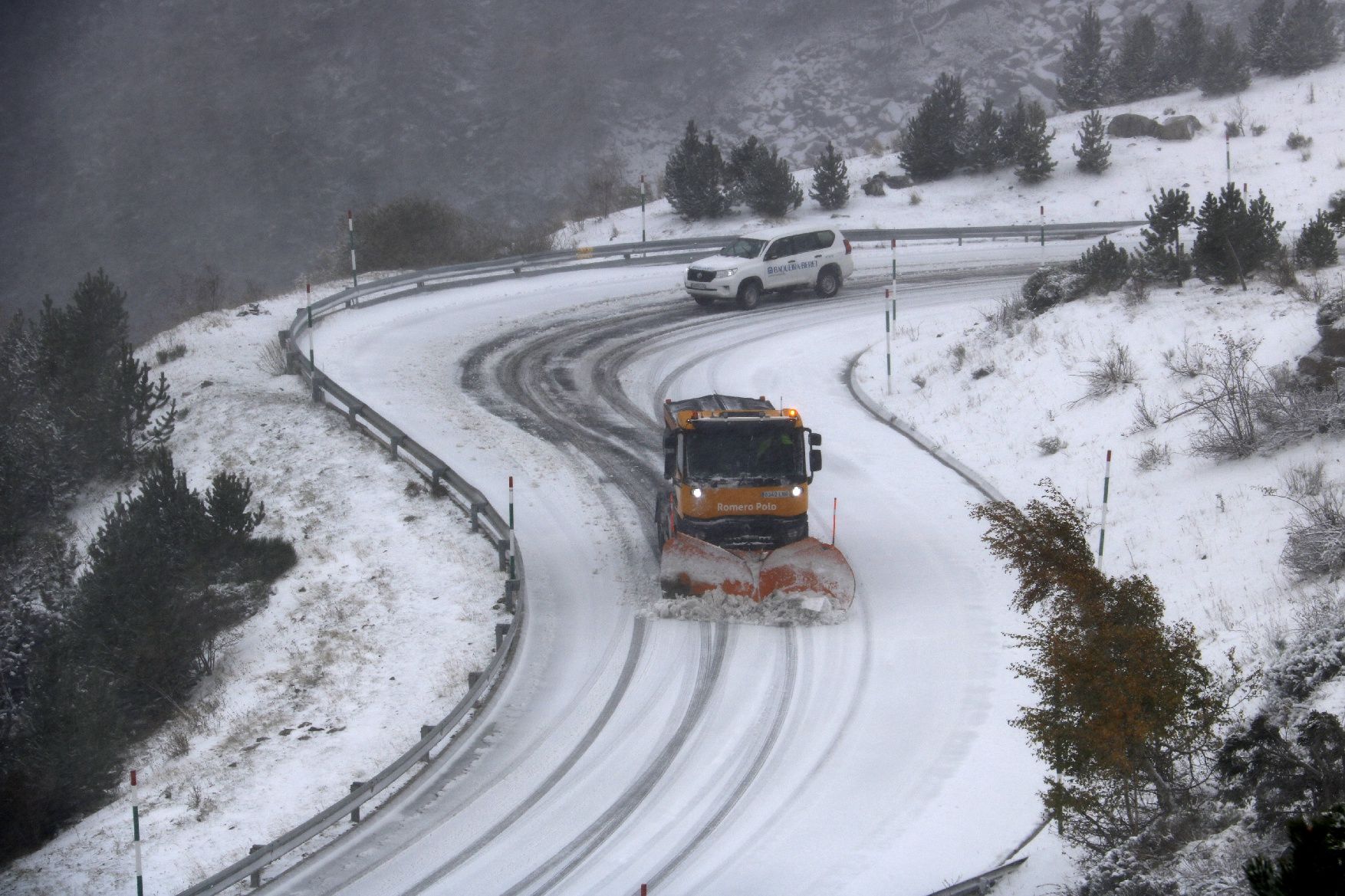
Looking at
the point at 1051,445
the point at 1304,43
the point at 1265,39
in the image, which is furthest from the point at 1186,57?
the point at 1051,445

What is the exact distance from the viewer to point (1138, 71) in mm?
43469

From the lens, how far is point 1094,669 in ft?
23.1

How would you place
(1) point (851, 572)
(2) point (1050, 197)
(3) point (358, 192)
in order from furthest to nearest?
(3) point (358, 192), (2) point (1050, 197), (1) point (851, 572)

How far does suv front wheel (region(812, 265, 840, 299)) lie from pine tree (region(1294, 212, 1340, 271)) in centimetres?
1130

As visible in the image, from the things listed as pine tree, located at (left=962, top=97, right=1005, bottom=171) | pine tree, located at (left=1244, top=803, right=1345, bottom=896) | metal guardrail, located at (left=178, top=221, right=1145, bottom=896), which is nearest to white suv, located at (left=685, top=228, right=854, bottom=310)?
metal guardrail, located at (left=178, top=221, right=1145, bottom=896)

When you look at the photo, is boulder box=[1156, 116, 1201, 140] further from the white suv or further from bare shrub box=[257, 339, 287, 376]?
bare shrub box=[257, 339, 287, 376]

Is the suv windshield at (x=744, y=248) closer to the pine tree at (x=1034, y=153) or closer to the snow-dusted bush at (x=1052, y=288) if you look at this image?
the snow-dusted bush at (x=1052, y=288)

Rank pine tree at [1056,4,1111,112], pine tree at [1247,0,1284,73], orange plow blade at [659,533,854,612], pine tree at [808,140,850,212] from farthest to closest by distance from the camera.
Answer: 1. pine tree at [1056,4,1111,112]
2. pine tree at [1247,0,1284,73]
3. pine tree at [808,140,850,212]
4. orange plow blade at [659,533,854,612]

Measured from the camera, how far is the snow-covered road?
31.1ft

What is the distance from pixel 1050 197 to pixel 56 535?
27763 millimetres

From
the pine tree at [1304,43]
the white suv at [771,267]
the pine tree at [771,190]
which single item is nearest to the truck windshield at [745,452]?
the white suv at [771,267]

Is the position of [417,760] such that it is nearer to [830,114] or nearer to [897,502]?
[897,502]

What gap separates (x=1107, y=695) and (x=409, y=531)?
1171 cm

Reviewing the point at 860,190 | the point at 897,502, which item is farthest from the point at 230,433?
the point at 860,190
